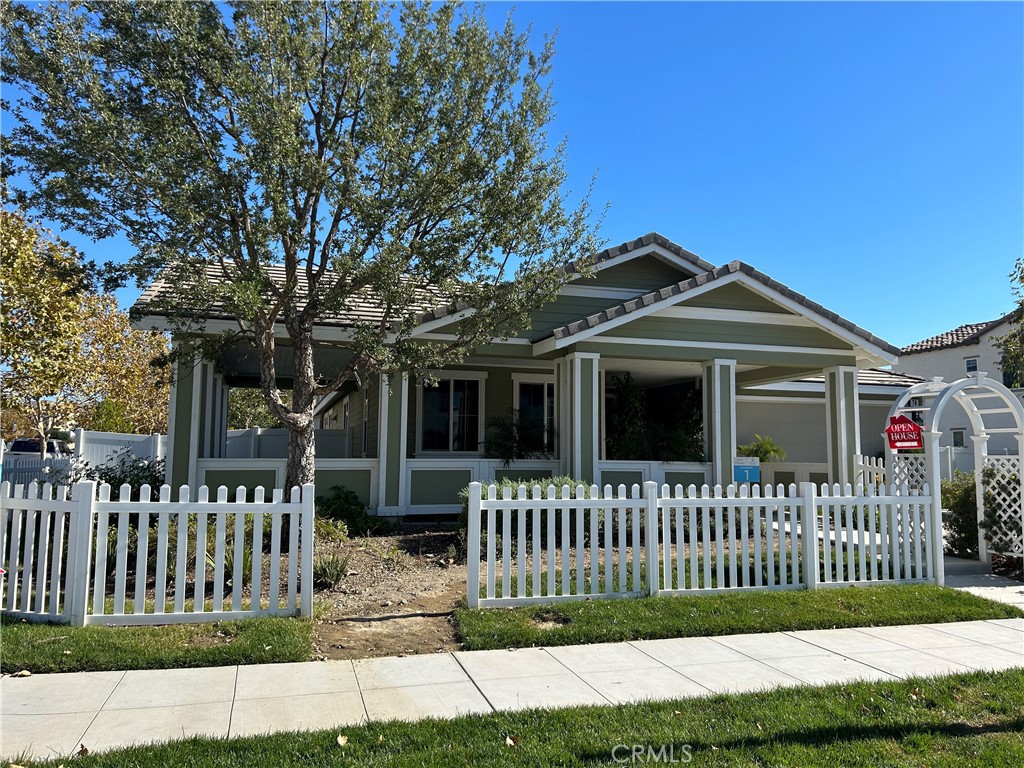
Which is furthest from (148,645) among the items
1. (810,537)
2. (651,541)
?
(810,537)

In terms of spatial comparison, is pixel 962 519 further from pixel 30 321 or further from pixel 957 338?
pixel 957 338

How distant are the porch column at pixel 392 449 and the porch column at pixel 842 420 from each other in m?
8.41

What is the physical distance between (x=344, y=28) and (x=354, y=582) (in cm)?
682

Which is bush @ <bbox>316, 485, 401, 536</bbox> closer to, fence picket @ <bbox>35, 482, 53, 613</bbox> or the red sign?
fence picket @ <bbox>35, 482, 53, 613</bbox>

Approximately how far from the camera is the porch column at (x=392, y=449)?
1261cm

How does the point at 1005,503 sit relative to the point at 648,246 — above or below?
below

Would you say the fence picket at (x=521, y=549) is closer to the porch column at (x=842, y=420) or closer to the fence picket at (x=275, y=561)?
the fence picket at (x=275, y=561)

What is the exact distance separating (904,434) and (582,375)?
17.1 feet

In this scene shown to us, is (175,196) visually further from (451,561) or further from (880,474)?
(880,474)

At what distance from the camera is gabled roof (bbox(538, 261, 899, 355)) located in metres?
12.5

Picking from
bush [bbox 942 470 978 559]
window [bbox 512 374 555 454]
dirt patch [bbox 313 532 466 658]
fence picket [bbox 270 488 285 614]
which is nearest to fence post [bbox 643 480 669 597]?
dirt patch [bbox 313 532 466 658]

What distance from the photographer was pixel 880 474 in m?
11.3

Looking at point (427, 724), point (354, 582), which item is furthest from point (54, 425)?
point (427, 724)

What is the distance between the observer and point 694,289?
13.1 m
